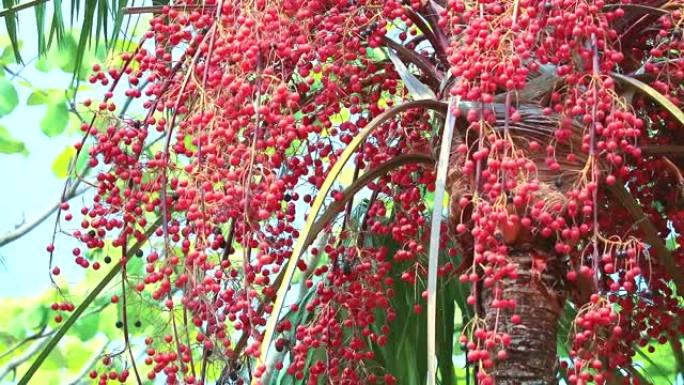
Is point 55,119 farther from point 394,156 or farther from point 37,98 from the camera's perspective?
point 394,156

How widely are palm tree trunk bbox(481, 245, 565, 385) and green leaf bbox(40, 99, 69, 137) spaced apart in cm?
402

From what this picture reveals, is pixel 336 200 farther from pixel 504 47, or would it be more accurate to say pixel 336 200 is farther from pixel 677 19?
pixel 677 19

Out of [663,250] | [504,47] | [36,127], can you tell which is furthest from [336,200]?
[36,127]

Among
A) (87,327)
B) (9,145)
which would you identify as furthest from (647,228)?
(9,145)

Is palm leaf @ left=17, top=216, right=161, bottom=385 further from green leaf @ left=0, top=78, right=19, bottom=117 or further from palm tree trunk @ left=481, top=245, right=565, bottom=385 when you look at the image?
green leaf @ left=0, top=78, right=19, bottom=117

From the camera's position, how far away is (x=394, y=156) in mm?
2244

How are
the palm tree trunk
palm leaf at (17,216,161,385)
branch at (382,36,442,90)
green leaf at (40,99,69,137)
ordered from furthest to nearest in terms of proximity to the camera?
green leaf at (40,99,69,137) < branch at (382,36,442,90) < palm leaf at (17,216,161,385) < the palm tree trunk

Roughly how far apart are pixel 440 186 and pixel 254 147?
0.27 m

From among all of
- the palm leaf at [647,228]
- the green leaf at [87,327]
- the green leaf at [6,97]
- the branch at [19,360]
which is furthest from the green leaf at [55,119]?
the palm leaf at [647,228]

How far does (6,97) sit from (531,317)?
163 inches

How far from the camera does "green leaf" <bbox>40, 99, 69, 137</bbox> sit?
18.6 ft

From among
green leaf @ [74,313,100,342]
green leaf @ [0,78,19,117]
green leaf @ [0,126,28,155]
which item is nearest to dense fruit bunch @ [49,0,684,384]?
green leaf @ [74,313,100,342]

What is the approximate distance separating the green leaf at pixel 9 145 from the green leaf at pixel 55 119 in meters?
0.17

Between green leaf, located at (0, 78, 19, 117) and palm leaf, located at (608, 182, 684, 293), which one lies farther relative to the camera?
green leaf, located at (0, 78, 19, 117)
